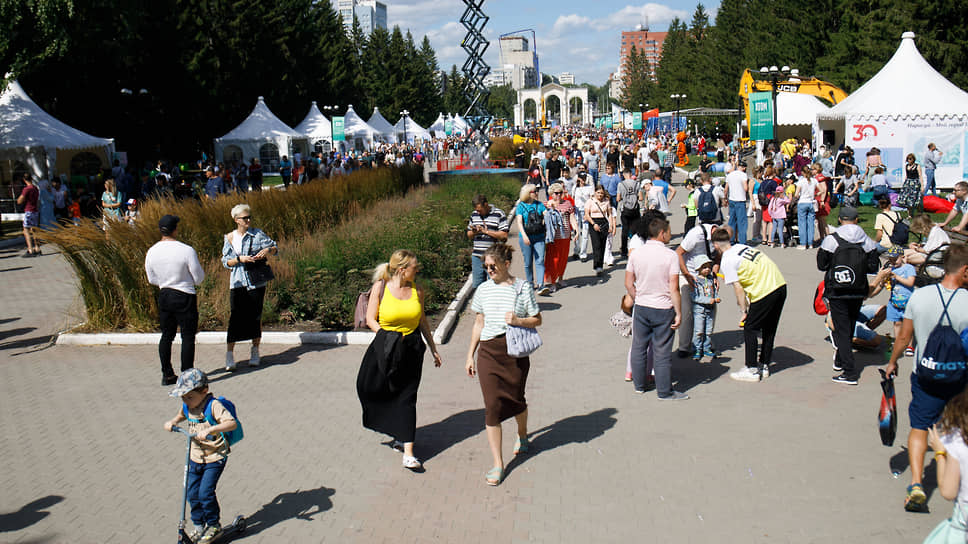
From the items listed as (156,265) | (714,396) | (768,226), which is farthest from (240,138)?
(714,396)

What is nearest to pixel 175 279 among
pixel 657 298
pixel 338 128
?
pixel 657 298

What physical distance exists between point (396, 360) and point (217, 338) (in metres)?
4.91

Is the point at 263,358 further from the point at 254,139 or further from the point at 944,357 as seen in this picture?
the point at 254,139

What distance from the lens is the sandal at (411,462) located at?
6.15 meters

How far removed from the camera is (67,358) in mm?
9750

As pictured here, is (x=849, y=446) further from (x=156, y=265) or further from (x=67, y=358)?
(x=67, y=358)

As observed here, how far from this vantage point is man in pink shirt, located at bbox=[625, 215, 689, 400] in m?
7.32

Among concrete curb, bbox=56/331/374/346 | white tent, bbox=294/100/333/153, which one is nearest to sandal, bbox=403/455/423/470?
concrete curb, bbox=56/331/374/346

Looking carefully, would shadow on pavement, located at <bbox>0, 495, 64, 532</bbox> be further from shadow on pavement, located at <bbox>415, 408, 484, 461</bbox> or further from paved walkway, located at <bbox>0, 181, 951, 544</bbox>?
shadow on pavement, located at <bbox>415, 408, 484, 461</bbox>

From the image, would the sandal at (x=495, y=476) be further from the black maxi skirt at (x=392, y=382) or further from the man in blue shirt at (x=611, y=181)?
the man in blue shirt at (x=611, y=181)

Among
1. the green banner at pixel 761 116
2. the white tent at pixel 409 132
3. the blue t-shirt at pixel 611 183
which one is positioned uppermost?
the white tent at pixel 409 132

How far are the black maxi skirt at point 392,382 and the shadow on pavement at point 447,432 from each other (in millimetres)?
467

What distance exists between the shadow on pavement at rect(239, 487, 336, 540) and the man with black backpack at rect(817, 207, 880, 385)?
507 cm

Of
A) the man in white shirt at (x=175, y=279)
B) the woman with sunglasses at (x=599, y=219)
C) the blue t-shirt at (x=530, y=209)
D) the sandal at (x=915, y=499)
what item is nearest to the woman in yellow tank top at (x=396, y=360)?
the man in white shirt at (x=175, y=279)
